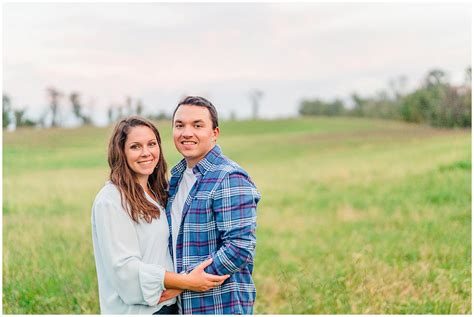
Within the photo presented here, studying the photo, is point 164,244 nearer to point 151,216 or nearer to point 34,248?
point 151,216

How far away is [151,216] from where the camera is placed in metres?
3.12

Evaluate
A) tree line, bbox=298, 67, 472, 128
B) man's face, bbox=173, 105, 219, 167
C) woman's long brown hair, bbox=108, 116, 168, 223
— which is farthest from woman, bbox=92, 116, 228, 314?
tree line, bbox=298, 67, 472, 128

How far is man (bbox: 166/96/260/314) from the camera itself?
3031 mm

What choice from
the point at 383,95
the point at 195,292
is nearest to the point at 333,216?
the point at 195,292

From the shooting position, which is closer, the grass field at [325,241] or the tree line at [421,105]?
the grass field at [325,241]

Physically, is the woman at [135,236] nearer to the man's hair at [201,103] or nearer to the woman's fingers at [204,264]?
the woman's fingers at [204,264]

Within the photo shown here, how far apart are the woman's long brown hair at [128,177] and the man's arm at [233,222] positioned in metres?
0.36

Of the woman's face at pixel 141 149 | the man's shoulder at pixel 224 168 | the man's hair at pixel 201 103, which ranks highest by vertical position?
the man's hair at pixel 201 103

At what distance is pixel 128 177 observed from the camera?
3.15 metres

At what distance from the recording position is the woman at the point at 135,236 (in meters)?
3.04

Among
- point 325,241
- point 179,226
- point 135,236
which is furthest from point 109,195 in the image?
point 325,241

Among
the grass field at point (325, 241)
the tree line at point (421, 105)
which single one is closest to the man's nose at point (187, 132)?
the grass field at point (325, 241)

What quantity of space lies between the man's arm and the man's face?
255mm

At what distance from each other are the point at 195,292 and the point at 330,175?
12767 mm
